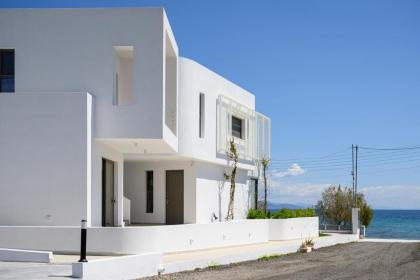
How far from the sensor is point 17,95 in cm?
1695

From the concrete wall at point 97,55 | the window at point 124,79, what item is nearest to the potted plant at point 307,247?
the window at point 124,79

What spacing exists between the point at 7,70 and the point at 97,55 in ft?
9.09

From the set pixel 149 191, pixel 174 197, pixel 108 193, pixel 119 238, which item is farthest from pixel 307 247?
pixel 119 238

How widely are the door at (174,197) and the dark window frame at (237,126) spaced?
15.5 ft

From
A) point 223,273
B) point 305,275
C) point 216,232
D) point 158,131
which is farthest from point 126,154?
point 305,275

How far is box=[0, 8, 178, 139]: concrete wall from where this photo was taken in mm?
17641

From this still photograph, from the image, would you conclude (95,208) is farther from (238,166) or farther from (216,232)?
(238,166)

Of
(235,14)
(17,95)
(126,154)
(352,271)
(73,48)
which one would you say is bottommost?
(352,271)

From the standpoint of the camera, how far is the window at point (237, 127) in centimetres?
2917

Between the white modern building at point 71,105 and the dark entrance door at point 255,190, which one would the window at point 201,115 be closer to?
the white modern building at point 71,105

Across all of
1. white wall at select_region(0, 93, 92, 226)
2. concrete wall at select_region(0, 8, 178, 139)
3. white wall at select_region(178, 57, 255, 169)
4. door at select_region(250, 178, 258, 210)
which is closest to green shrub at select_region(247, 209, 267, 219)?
white wall at select_region(178, 57, 255, 169)

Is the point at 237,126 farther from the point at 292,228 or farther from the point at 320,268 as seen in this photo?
the point at 320,268

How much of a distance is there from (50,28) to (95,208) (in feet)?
17.7

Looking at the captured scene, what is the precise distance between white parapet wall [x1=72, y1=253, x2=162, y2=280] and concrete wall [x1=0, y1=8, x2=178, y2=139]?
4009mm
